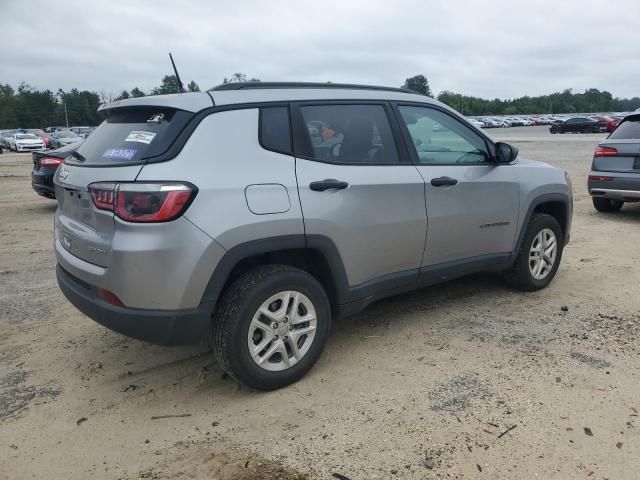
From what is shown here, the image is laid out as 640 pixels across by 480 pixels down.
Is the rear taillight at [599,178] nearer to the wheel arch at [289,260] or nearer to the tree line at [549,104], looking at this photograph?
the wheel arch at [289,260]

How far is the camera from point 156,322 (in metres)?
2.93

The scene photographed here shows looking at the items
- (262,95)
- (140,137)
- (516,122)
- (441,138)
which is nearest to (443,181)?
(441,138)

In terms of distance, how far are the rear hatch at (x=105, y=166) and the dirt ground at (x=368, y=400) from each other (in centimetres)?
93

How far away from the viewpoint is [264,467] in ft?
8.68

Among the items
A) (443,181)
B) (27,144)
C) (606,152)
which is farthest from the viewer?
(27,144)

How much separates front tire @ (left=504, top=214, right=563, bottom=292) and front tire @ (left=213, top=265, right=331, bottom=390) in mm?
2233

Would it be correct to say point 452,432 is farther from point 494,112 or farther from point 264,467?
point 494,112

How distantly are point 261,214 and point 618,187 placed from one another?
6.87 meters

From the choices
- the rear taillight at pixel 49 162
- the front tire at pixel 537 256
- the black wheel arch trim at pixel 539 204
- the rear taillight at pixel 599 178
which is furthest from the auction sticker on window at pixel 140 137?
the rear taillight at pixel 599 178

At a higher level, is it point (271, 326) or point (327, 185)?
point (327, 185)

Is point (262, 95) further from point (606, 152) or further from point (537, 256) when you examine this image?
point (606, 152)

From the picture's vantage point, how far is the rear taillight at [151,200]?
9.20 ft

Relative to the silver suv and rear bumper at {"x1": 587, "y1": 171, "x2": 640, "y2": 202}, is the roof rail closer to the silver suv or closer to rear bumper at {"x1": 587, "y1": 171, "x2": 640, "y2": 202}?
the silver suv

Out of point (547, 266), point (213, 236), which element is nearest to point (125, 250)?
point (213, 236)
